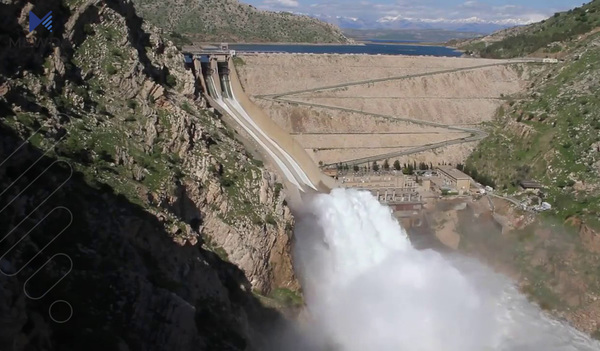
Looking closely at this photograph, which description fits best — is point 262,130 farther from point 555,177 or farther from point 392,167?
point 555,177

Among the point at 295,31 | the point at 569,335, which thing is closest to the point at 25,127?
the point at 569,335

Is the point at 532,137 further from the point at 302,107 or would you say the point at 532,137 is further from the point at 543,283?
the point at 302,107

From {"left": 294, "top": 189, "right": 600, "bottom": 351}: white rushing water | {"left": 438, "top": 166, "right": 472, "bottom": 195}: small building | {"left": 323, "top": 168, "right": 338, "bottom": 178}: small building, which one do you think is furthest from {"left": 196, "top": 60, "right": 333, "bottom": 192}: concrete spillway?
{"left": 438, "top": 166, "right": 472, "bottom": 195}: small building

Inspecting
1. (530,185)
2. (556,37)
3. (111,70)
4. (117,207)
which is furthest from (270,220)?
(556,37)

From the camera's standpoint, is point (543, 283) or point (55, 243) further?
point (543, 283)

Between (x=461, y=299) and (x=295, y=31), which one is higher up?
(x=295, y=31)

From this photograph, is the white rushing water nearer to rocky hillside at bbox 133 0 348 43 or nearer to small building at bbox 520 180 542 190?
small building at bbox 520 180 542 190

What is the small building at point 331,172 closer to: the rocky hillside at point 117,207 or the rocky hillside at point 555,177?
the rocky hillside at point 555,177
